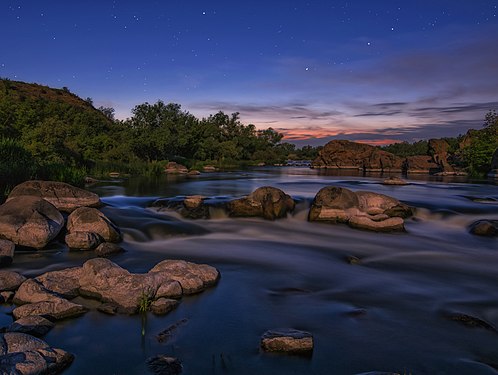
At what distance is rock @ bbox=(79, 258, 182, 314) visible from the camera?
7.94 m

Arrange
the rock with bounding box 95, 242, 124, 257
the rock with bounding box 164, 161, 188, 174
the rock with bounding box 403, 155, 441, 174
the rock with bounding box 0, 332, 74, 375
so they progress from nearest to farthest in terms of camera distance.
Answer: the rock with bounding box 0, 332, 74, 375, the rock with bounding box 95, 242, 124, 257, the rock with bounding box 164, 161, 188, 174, the rock with bounding box 403, 155, 441, 174

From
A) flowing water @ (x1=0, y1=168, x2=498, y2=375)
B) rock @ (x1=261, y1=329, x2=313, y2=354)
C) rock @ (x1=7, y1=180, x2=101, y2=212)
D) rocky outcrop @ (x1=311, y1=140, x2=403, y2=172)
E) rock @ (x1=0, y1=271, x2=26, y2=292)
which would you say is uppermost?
rocky outcrop @ (x1=311, y1=140, x2=403, y2=172)

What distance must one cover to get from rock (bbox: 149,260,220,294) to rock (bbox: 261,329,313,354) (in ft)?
9.24

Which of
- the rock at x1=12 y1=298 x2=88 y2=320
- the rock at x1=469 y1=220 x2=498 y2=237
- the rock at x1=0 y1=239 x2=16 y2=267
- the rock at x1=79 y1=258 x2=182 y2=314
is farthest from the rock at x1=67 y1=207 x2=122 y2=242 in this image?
the rock at x1=469 y1=220 x2=498 y2=237

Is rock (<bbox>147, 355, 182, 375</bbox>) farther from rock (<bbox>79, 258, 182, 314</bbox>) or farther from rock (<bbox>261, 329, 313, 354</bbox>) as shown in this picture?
rock (<bbox>79, 258, 182, 314</bbox>)

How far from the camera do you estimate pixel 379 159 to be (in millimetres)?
81062

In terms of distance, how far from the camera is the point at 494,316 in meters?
8.11

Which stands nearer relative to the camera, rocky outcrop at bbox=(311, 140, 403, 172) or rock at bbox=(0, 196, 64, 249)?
rock at bbox=(0, 196, 64, 249)

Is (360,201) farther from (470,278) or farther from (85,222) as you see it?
(85,222)

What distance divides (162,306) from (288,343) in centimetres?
270

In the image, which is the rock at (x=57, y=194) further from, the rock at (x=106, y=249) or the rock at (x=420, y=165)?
the rock at (x=420, y=165)

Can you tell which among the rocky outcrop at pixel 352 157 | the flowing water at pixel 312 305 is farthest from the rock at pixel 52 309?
the rocky outcrop at pixel 352 157

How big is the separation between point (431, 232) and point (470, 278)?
21.3 ft

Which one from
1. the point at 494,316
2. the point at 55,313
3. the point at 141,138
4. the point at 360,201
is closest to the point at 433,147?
the point at 141,138
